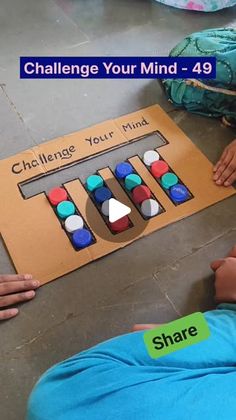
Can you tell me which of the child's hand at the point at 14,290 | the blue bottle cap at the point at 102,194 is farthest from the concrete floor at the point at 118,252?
the blue bottle cap at the point at 102,194

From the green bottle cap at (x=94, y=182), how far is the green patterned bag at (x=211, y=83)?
352 millimetres

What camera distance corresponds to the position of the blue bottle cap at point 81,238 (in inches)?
37.3

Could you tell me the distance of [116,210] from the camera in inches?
39.4

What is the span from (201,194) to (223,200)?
0.05 meters

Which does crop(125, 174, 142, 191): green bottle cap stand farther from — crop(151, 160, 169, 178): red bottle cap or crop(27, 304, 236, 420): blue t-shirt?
crop(27, 304, 236, 420): blue t-shirt

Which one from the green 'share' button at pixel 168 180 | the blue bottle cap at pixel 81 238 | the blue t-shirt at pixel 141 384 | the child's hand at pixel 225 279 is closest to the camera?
the blue t-shirt at pixel 141 384

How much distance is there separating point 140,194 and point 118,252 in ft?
0.51

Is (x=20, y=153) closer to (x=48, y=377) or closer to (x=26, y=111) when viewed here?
(x=26, y=111)

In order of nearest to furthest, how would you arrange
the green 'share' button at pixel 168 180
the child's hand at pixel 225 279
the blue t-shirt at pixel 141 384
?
the blue t-shirt at pixel 141 384, the child's hand at pixel 225 279, the green 'share' button at pixel 168 180

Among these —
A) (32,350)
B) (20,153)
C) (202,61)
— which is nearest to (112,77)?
(202,61)

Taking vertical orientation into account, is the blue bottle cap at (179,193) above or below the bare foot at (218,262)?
above

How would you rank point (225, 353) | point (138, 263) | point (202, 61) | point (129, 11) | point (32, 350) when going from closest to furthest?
point (225, 353), point (32, 350), point (138, 263), point (202, 61), point (129, 11)

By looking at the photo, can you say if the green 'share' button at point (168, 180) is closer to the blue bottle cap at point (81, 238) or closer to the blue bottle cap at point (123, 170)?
the blue bottle cap at point (123, 170)

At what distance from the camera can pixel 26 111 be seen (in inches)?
47.9
